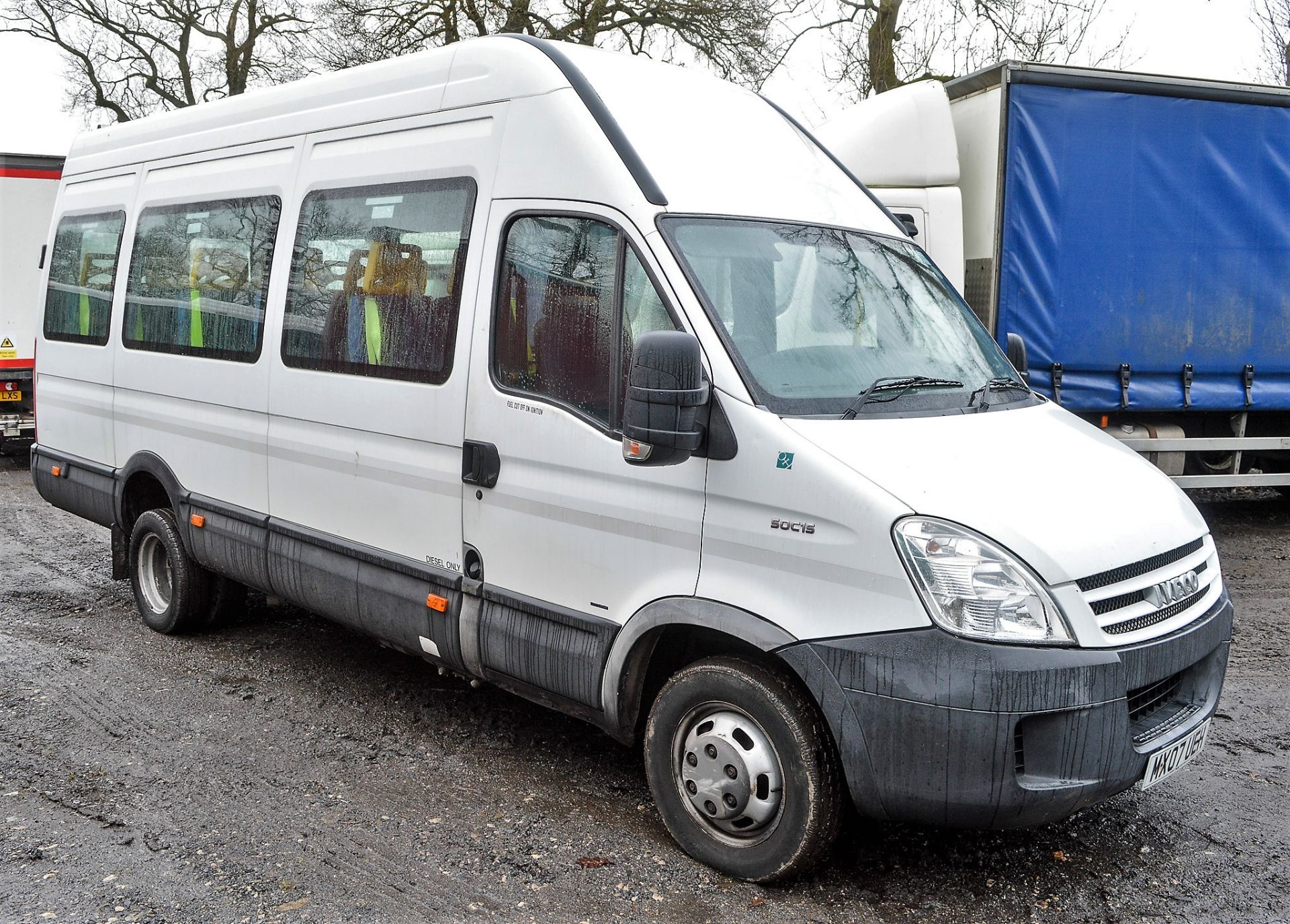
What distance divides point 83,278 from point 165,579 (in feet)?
6.60

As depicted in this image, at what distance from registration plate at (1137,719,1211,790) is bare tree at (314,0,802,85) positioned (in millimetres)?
16204

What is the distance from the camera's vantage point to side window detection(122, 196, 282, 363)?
18.4 ft

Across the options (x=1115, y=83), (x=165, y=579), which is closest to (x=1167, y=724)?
(x=165, y=579)

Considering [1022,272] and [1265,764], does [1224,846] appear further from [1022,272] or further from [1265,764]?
[1022,272]

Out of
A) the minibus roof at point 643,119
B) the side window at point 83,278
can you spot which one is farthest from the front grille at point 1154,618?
the side window at point 83,278

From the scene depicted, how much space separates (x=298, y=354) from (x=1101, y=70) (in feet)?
20.5

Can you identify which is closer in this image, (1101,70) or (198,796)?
(198,796)

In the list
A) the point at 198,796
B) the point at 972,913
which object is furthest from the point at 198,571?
the point at 972,913

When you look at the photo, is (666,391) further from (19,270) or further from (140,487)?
(19,270)

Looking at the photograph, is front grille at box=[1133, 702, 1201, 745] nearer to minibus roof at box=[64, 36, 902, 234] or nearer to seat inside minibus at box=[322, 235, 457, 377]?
minibus roof at box=[64, 36, 902, 234]

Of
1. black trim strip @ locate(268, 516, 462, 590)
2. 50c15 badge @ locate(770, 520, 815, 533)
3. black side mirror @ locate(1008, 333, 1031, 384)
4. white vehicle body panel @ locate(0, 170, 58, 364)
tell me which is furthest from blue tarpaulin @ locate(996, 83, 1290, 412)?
white vehicle body panel @ locate(0, 170, 58, 364)

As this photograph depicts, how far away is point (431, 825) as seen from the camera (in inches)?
164

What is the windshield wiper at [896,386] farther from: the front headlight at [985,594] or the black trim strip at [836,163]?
the black trim strip at [836,163]

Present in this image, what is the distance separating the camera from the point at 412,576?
15.4ft
